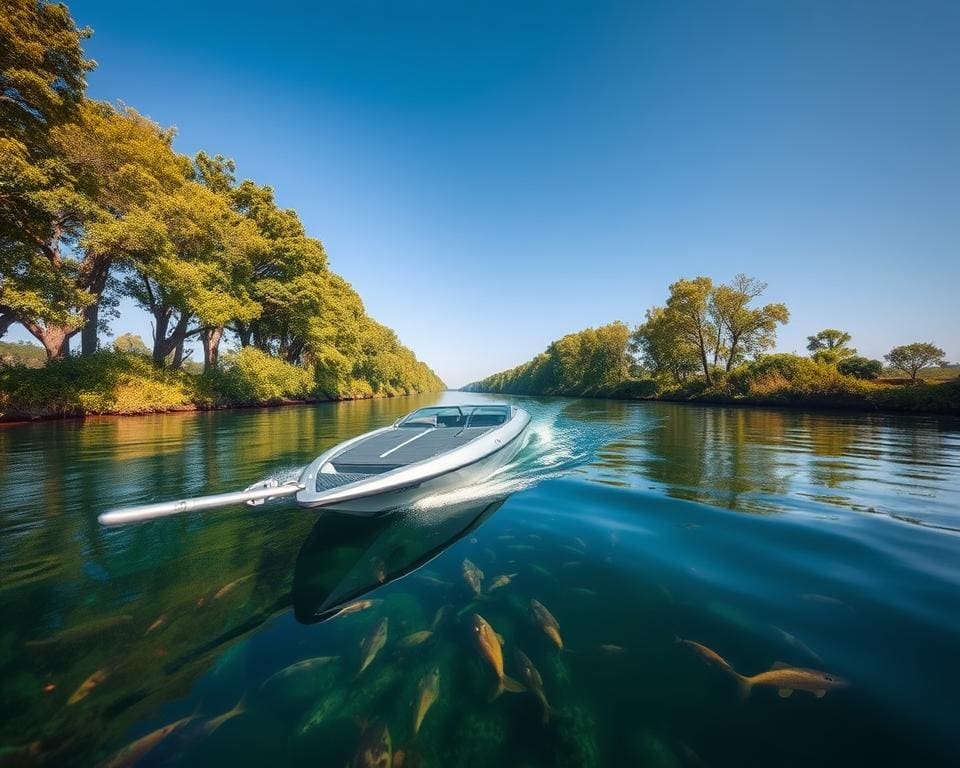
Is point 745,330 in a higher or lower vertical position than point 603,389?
higher

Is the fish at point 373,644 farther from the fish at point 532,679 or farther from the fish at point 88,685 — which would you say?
the fish at point 88,685

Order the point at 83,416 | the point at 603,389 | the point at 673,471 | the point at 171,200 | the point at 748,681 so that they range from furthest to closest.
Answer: the point at 603,389
the point at 171,200
the point at 83,416
the point at 673,471
the point at 748,681

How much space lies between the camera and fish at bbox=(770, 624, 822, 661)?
2.39 meters

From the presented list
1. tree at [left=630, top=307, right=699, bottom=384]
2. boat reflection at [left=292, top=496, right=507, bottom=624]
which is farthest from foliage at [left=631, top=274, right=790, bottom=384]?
boat reflection at [left=292, top=496, right=507, bottom=624]

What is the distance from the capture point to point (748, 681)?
7.11 ft

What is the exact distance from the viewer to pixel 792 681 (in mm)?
2160

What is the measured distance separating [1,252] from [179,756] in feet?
68.2

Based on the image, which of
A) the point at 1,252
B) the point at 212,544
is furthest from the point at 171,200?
the point at 212,544

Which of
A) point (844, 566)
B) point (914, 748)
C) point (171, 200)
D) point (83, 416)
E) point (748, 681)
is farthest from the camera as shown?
point (171, 200)

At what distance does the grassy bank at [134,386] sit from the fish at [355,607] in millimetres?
21290

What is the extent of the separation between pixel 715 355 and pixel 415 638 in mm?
42914

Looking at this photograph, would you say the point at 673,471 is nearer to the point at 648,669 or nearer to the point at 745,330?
the point at 648,669

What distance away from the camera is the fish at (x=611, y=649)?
2.47 metres

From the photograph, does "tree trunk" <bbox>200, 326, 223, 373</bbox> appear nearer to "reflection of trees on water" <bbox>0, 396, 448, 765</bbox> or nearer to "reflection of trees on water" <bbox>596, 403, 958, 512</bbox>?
"reflection of trees on water" <bbox>0, 396, 448, 765</bbox>
